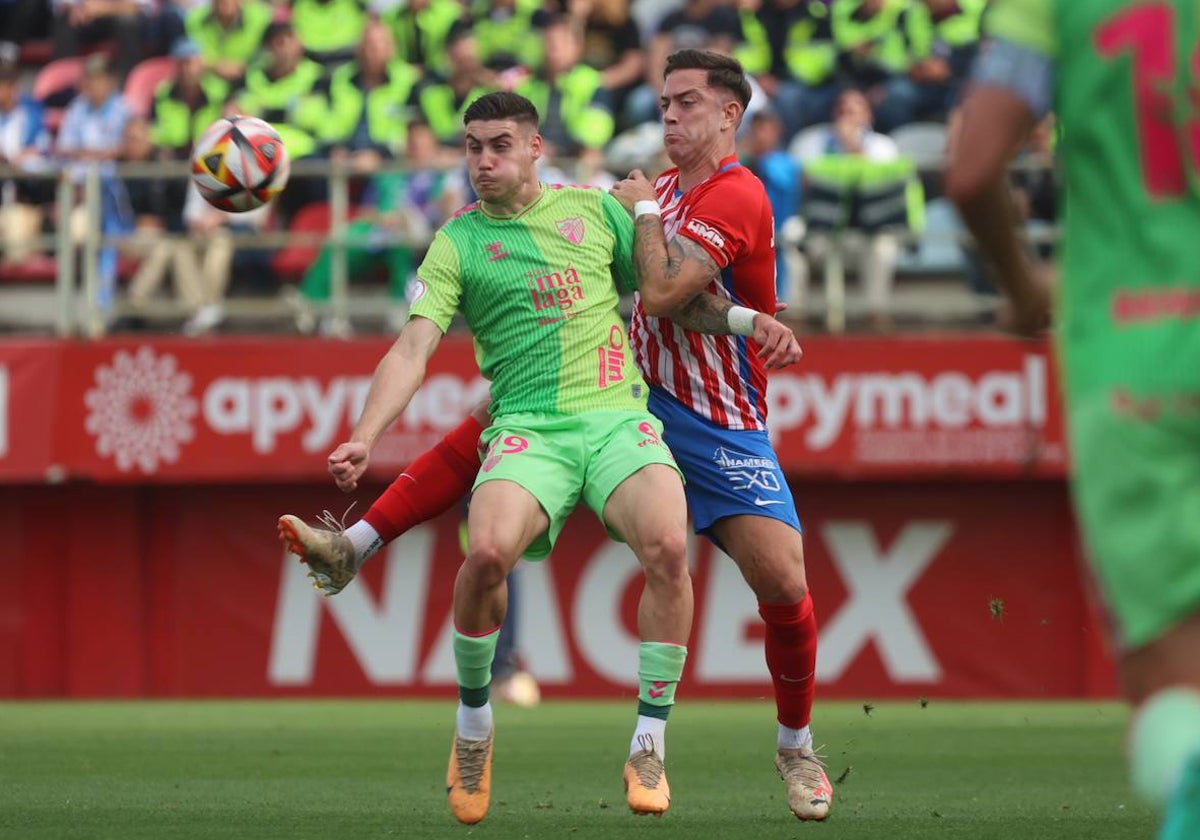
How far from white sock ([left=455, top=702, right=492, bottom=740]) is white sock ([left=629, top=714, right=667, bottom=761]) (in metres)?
0.53

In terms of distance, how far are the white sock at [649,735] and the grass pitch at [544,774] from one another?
27 cm

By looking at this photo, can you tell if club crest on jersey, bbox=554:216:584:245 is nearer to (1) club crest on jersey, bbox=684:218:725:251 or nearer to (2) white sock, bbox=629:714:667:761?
(1) club crest on jersey, bbox=684:218:725:251

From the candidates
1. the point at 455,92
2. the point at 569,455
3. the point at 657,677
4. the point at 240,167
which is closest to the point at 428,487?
the point at 569,455

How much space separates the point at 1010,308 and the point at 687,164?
3976mm

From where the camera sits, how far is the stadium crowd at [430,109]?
15445mm

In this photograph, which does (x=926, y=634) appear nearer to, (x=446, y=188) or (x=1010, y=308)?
(x=446, y=188)

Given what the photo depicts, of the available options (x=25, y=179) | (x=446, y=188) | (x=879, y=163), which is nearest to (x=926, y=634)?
(x=879, y=163)

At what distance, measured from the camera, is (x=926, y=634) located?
1605 centimetres

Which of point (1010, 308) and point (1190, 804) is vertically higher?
point (1010, 308)

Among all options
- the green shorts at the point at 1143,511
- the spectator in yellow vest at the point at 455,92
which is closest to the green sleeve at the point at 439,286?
the green shorts at the point at 1143,511

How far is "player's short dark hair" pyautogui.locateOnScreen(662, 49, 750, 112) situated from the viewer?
25.7ft

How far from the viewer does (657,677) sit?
730cm

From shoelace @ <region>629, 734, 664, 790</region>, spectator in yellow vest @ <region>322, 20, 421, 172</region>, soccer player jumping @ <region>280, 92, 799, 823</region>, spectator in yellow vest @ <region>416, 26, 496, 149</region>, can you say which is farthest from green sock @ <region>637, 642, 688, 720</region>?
spectator in yellow vest @ <region>322, 20, 421, 172</region>

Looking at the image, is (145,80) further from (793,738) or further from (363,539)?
(793,738)
